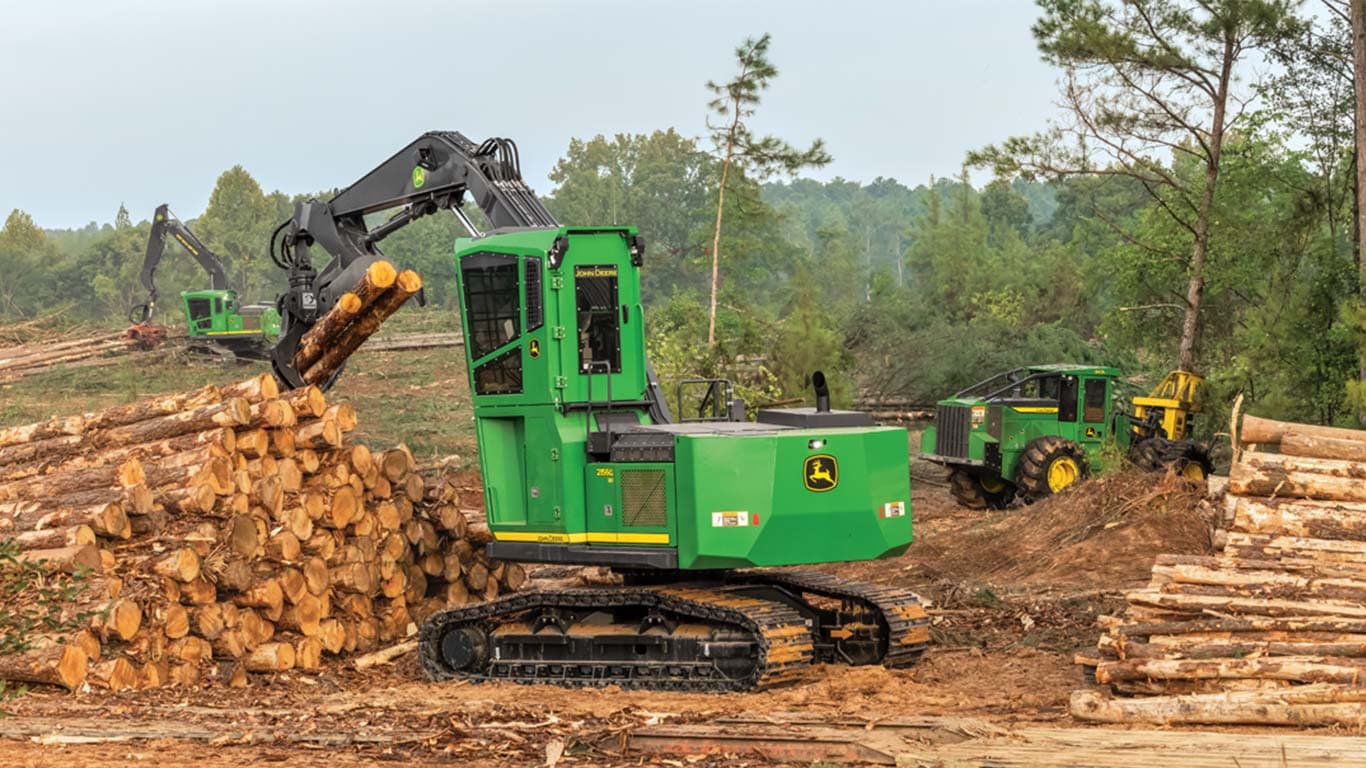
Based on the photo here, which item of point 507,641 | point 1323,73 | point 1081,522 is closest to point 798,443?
point 507,641

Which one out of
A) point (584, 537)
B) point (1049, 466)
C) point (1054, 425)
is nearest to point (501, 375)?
point (584, 537)

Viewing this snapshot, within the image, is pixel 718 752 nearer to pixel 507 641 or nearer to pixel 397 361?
pixel 507 641

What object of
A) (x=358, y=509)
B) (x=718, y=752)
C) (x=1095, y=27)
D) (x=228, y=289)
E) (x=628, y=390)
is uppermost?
(x=1095, y=27)

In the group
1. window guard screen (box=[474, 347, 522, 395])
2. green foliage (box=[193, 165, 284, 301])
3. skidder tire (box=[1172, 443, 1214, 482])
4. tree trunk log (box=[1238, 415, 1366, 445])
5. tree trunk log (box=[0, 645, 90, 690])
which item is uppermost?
green foliage (box=[193, 165, 284, 301])

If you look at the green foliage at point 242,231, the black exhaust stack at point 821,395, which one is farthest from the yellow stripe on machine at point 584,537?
the green foliage at point 242,231

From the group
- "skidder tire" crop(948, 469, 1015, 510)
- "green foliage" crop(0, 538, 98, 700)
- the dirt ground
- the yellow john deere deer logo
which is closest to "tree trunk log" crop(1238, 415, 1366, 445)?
the dirt ground

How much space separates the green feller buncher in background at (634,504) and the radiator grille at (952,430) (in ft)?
43.3

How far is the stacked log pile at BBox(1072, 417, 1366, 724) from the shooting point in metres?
9.12

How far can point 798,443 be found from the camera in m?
11.4

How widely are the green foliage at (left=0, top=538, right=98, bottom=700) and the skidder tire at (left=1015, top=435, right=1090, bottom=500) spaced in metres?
16.7

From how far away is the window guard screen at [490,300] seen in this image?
12102mm

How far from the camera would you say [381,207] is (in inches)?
581

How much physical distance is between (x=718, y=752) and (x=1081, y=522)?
11691 millimetres

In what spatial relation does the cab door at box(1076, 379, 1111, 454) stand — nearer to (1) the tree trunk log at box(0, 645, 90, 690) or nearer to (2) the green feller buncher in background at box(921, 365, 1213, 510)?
(2) the green feller buncher in background at box(921, 365, 1213, 510)
